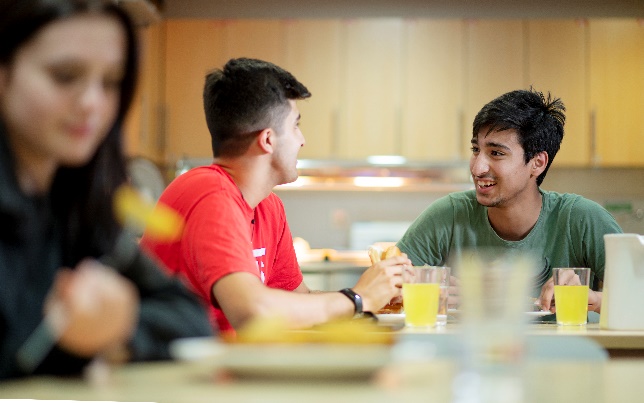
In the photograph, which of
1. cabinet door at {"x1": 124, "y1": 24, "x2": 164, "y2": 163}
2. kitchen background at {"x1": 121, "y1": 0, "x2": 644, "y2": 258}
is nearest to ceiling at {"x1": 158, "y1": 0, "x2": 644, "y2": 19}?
kitchen background at {"x1": 121, "y1": 0, "x2": 644, "y2": 258}

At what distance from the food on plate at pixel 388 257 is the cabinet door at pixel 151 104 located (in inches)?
108

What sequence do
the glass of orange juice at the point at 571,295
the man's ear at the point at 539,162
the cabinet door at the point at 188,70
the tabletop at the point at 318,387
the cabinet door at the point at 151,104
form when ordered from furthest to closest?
the cabinet door at the point at 188,70
the cabinet door at the point at 151,104
the man's ear at the point at 539,162
the glass of orange juice at the point at 571,295
the tabletop at the point at 318,387

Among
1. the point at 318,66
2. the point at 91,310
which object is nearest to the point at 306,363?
the point at 91,310

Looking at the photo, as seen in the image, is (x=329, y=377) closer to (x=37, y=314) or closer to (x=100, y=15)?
(x=37, y=314)

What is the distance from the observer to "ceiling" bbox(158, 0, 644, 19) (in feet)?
17.3

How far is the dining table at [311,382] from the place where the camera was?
0.70 meters

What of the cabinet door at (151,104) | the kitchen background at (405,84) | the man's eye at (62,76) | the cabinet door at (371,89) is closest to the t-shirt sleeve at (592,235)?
the man's eye at (62,76)

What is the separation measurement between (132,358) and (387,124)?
412cm

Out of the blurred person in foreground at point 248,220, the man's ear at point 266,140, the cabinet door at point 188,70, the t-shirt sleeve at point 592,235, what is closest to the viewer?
the blurred person in foreground at point 248,220

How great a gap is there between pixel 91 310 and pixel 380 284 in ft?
3.76

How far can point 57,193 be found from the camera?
3.47 ft

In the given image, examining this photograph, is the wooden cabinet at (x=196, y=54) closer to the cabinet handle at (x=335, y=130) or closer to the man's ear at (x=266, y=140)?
the cabinet handle at (x=335, y=130)

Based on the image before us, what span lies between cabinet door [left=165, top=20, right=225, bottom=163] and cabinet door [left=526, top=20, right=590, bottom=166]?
1.99 m

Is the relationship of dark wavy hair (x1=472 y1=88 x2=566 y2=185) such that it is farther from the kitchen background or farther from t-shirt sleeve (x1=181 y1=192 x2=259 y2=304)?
the kitchen background
